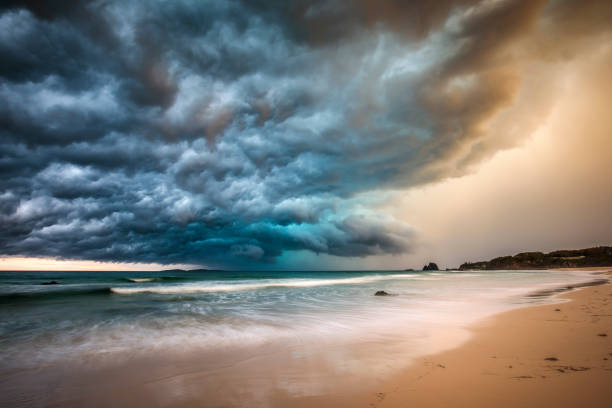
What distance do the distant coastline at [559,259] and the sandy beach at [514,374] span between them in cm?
13106

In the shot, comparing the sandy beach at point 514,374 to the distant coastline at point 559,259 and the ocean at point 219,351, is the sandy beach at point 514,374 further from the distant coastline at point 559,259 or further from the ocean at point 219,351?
the distant coastline at point 559,259

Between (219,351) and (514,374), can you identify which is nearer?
(514,374)

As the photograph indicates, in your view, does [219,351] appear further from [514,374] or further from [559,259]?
[559,259]

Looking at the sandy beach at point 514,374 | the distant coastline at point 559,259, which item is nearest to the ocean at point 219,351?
the sandy beach at point 514,374

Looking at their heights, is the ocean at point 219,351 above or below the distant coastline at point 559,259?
above

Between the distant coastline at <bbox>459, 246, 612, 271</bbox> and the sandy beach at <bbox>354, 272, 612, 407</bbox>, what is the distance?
131 metres

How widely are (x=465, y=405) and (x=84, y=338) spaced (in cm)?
947

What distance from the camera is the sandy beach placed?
3084mm

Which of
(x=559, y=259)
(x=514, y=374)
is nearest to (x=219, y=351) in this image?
(x=514, y=374)

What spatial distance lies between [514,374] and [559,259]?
14644 centimetres

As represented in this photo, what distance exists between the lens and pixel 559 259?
109 m

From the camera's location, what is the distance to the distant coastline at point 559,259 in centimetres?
10019

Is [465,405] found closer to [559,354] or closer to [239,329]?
[559,354]

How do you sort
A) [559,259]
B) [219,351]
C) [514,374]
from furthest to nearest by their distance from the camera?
1. [559,259]
2. [219,351]
3. [514,374]
